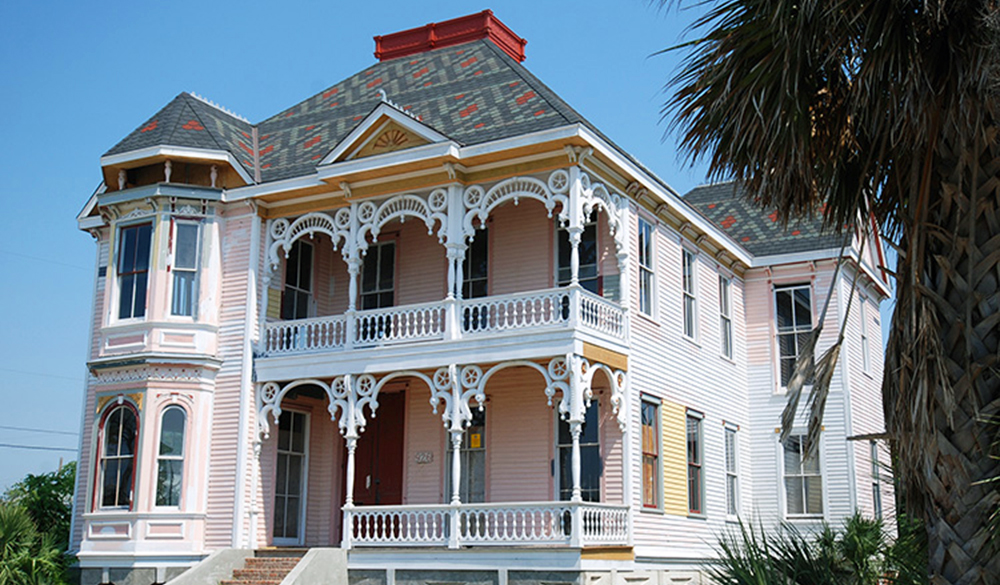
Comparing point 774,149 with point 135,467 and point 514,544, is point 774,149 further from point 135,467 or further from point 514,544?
point 135,467

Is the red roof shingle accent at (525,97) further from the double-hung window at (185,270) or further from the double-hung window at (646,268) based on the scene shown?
the double-hung window at (185,270)

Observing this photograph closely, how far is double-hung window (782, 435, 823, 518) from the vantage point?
2534cm

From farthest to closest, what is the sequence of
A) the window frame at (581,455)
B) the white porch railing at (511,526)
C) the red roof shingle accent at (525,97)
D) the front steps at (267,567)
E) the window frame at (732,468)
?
the window frame at (732,468) → the red roof shingle accent at (525,97) → the window frame at (581,455) → the front steps at (267,567) → the white porch railing at (511,526)

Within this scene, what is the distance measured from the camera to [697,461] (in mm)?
22609

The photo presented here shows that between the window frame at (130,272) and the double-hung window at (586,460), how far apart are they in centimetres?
844

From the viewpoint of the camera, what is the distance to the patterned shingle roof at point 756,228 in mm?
26469

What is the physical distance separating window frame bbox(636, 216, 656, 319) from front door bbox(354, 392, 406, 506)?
5197 millimetres

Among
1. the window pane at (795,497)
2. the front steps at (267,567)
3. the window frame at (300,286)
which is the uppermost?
the window frame at (300,286)

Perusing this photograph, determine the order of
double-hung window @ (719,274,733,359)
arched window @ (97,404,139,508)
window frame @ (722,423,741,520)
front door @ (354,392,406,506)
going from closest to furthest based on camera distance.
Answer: arched window @ (97,404,139,508), front door @ (354,392,406,506), window frame @ (722,423,741,520), double-hung window @ (719,274,733,359)

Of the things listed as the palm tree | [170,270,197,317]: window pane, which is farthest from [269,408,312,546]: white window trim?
the palm tree

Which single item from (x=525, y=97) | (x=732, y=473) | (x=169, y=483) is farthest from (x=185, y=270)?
(x=732, y=473)

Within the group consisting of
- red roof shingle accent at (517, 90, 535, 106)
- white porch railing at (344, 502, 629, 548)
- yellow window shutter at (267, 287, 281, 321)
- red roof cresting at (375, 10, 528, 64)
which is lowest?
white porch railing at (344, 502, 629, 548)

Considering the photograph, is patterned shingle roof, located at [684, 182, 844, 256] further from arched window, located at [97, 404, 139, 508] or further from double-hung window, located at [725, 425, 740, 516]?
arched window, located at [97, 404, 139, 508]

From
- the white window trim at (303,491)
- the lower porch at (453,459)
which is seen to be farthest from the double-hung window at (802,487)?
the white window trim at (303,491)
